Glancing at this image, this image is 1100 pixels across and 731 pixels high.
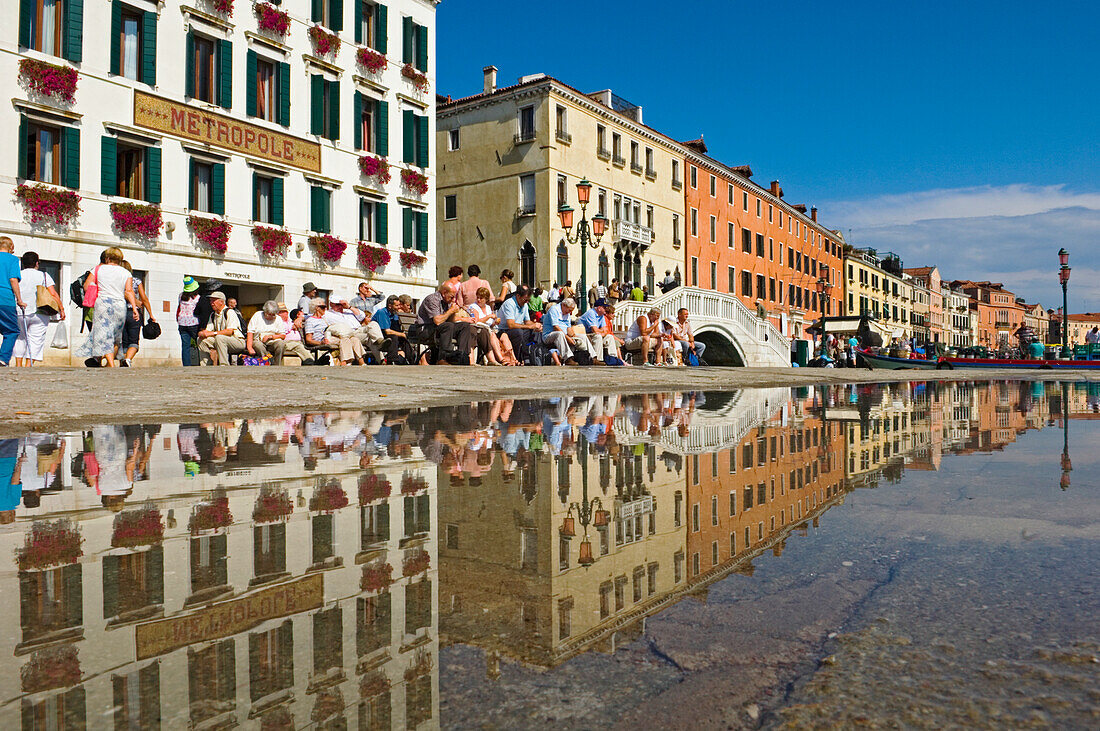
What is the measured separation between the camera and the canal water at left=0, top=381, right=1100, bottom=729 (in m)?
1.13

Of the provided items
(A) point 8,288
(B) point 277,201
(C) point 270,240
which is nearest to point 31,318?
(A) point 8,288

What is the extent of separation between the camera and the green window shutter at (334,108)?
73.7ft

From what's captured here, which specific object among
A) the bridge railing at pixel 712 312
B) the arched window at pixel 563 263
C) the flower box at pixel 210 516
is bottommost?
the flower box at pixel 210 516

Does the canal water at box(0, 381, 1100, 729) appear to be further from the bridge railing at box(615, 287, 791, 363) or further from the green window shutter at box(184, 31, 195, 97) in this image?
the bridge railing at box(615, 287, 791, 363)

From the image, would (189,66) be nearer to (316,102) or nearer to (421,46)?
(316,102)

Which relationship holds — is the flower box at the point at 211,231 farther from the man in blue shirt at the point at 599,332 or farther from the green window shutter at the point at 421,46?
the man in blue shirt at the point at 599,332

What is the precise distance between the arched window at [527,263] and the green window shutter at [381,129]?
→ 886 centimetres

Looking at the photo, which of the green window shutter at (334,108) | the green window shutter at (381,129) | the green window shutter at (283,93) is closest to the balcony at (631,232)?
the green window shutter at (381,129)

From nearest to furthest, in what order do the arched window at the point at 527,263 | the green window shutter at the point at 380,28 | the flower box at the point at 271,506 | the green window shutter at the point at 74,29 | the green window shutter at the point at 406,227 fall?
the flower box at the point at 271,506 < the green window shutter at the point at 74,29 < the green window shutter at the point at 380,28 < the green window shutter at the point at 406,227 < the arched window at the point at 527,263

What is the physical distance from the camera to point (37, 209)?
1603cm

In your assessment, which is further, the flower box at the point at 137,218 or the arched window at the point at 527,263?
the arched window at the point at 527,263

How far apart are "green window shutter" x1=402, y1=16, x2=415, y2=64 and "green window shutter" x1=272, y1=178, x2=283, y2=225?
645cm

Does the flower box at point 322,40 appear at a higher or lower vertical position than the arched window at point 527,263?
higher

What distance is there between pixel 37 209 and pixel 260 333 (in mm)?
7291
